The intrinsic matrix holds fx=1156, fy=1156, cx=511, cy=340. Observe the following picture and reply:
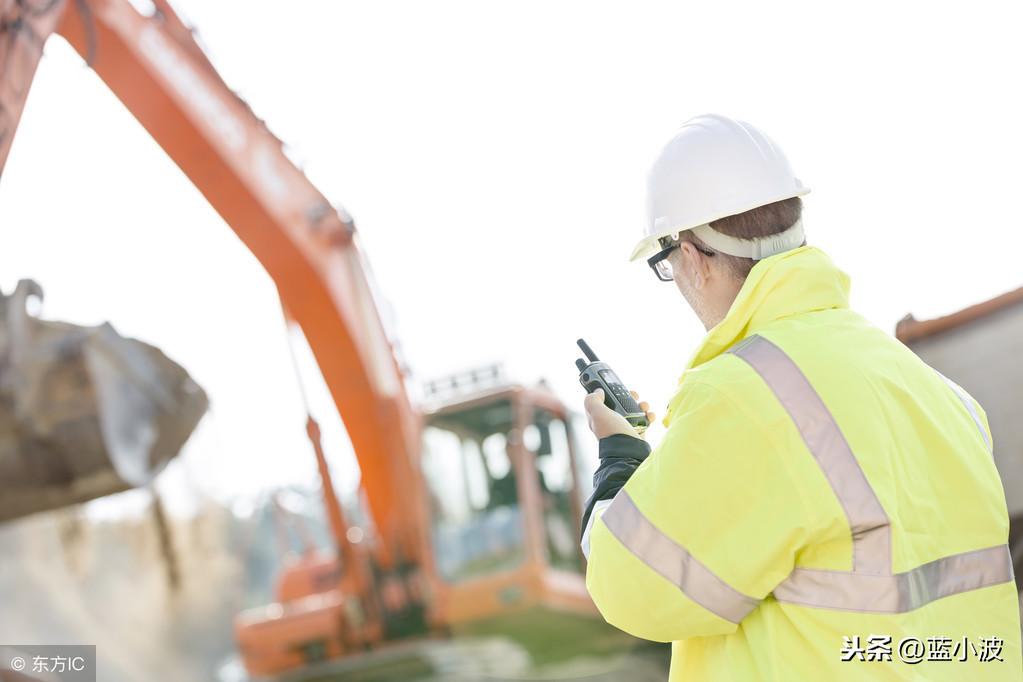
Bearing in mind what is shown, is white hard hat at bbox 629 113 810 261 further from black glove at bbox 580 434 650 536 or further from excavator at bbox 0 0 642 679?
excavator at bbox 0 0 642 679

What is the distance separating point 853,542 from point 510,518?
21.9 feet

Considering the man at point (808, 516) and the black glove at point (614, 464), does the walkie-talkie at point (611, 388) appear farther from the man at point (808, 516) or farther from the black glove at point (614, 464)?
the man at point (808, 516)

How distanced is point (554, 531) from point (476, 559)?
2.22 feet

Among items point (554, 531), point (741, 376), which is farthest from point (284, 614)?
point (741, 376)

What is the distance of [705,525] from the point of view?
5.70 ft

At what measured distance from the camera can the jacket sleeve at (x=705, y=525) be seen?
172cm

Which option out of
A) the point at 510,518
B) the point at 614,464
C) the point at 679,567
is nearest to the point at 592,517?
the point at 614,464

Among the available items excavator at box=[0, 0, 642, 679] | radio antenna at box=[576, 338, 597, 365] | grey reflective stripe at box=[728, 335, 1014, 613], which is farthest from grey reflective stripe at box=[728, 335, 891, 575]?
excavator at box=[0, 0, 642, 679]

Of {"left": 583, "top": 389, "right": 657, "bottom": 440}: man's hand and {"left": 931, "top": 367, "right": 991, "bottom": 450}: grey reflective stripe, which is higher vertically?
{"left": 583, "top": 389, "right": 657, "bottom": 440}: man's hand

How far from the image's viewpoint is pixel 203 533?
1235 inches

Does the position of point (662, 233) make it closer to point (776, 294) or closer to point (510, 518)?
point (776, 294)

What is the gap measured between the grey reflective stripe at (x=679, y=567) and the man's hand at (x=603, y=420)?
273 mm

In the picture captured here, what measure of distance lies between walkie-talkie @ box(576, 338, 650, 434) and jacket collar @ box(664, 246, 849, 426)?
0.21m

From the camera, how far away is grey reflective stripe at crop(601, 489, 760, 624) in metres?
1.75
